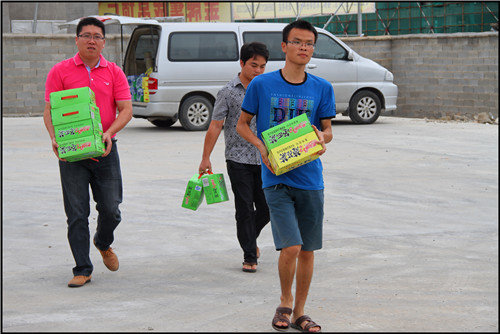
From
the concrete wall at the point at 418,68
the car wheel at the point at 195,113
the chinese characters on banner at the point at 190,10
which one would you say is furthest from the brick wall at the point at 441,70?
the car wheel at the point at 195,113

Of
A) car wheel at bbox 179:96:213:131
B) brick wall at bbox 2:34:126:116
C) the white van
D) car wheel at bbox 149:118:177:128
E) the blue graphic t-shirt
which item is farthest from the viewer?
brick wall at bbox 2:34:126:116

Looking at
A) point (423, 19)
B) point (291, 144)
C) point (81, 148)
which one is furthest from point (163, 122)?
point (423, 19)

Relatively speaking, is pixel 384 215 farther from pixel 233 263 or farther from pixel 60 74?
pixel 60 74

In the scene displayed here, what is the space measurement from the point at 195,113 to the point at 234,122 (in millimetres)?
10644

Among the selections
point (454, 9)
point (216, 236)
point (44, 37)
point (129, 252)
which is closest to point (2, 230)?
point (129, 252)

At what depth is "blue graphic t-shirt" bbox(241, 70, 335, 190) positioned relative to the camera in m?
4.60

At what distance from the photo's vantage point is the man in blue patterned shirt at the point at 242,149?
20.3 feet

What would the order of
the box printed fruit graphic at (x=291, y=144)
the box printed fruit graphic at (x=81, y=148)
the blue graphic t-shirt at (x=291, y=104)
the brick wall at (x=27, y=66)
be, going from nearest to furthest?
the box printed fruit graphic at (x=291, y=144), the blue graphic t-shirt at (x=291, y=104), the box printed fruit graphic at (x=81, y=148), the brick wall at (x=27, y=66)

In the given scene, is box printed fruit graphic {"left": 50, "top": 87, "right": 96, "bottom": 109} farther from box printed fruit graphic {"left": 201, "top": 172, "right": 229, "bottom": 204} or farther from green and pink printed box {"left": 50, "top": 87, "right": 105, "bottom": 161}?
box printed fruit graphic {"left": 201, "top": 172, "right": 229, "bottom": 204}

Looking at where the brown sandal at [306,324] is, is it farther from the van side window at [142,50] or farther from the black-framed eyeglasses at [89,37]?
the van side window at [142,50]

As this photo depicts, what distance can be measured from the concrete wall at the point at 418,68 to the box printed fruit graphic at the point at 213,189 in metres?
15.1

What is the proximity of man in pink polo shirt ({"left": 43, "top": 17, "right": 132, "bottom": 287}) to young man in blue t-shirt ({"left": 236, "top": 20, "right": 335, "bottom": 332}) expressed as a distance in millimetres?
1406

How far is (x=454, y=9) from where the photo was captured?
3300 centimetres

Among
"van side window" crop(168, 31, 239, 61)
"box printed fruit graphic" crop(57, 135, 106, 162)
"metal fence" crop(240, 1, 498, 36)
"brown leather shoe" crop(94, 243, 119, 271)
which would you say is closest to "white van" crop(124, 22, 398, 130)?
"van side window" crop(168, 31, 239, 61)
